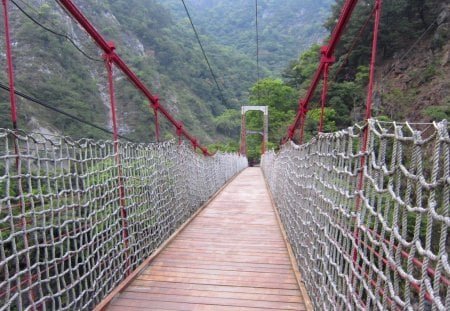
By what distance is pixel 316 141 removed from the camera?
1.89 meters

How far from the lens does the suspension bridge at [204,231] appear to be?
823 millimetres

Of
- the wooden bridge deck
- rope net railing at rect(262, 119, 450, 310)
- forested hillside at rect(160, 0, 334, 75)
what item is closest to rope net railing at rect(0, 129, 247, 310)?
the wooden bridge deck

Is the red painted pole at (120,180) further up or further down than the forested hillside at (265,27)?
further down

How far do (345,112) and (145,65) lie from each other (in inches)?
662

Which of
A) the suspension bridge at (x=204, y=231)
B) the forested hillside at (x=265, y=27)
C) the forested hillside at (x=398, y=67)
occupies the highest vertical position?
the forested hillside at (x=265, y=27)

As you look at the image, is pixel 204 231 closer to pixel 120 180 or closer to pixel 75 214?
pixel 120 180

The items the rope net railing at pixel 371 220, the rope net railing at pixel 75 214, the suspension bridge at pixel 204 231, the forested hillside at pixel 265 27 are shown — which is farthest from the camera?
the forested hillside at pixel 265 27

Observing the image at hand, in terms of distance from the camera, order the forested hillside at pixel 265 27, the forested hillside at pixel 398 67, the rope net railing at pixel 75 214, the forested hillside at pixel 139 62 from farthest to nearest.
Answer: the forested hillside at pixel 265 27, the forested hillside at pixel 139 62, the forested hillside at pixel 398 67, the rope net railing at pixel 75 214

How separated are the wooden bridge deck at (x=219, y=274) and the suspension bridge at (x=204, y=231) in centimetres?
1

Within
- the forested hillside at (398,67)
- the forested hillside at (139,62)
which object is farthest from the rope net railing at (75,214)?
the forested hillside at (139,62)

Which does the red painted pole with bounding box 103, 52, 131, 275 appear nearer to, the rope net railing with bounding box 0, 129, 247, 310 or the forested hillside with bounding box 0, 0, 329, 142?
the rope net railing with bounding box 0, 129, 247, 310

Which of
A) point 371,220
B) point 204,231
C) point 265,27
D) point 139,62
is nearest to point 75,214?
point 371,220

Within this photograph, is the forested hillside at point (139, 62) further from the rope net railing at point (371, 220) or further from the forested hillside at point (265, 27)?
the rope net railing at point (371, 220)

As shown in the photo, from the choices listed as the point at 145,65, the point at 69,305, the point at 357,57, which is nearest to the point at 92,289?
the point at 69,305
